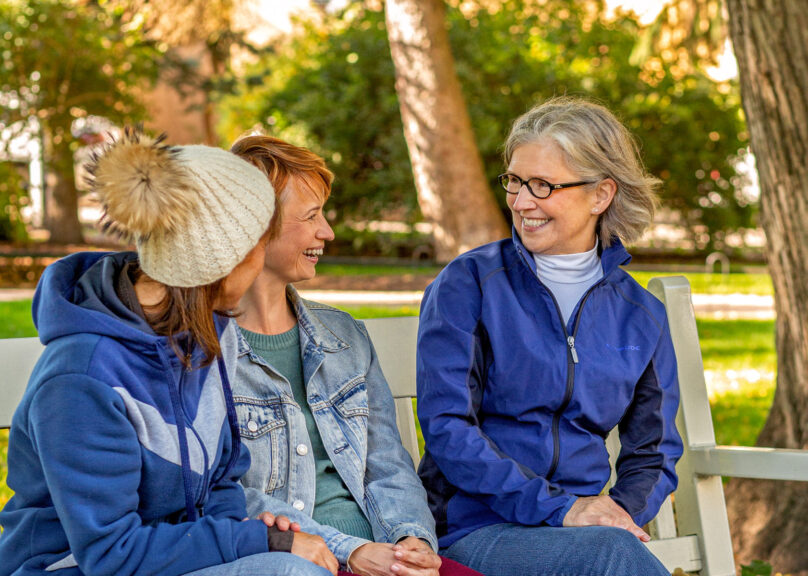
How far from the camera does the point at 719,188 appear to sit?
15836 mm

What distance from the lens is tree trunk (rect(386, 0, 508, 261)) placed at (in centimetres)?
859

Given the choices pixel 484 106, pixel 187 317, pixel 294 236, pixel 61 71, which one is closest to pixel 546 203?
pixel 294 236

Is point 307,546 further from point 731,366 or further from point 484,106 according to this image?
point 484,106

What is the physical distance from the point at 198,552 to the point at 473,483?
90 centimetres

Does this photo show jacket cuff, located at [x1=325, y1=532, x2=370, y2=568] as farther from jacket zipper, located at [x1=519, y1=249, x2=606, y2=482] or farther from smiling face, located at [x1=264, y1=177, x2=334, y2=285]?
smiling face, located at [x1=264, y1=177, x2=334, y2=285]

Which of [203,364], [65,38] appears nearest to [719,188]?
[65,38]

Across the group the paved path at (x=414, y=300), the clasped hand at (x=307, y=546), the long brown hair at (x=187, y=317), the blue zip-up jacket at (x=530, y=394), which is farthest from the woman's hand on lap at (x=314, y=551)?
the paved path at (x=414, y=300)

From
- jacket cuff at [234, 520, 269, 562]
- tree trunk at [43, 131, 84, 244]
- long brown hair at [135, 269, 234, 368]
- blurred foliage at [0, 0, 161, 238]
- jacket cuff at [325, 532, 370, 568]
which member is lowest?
jacket cuff at [325, 532, 370, 568]

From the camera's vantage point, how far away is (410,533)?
8.64 feet

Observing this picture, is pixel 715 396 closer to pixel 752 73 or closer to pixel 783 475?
pixel 752 73

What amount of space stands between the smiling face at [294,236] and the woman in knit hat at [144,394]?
45 cm

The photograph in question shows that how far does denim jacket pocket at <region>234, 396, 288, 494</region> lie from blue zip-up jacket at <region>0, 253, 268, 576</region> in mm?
309

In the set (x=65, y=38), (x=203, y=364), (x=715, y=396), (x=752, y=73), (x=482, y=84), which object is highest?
(x=65, y=38)

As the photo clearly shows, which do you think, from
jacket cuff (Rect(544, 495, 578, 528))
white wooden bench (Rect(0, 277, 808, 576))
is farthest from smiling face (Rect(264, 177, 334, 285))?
jacket cuff (Rect(544, 495, 578, 528))
